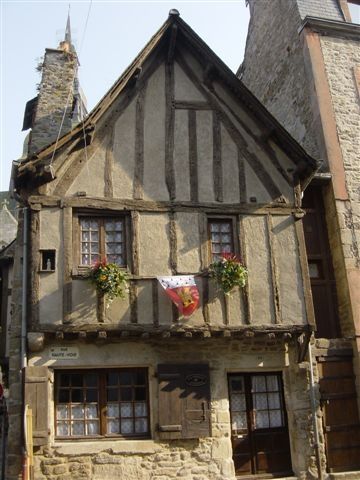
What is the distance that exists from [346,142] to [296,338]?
445cm

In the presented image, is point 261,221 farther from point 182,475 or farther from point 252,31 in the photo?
point 252,31

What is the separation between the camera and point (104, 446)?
8211 millimetres

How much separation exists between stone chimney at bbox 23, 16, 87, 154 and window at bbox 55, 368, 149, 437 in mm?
4402

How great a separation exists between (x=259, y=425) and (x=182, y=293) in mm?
2540

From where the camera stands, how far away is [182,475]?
8.31m

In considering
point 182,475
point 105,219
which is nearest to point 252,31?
point 105,219

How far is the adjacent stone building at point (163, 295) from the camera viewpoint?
27.5ft

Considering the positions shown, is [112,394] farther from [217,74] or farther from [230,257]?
[217,74]

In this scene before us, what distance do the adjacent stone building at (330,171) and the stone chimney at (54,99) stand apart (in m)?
5.00

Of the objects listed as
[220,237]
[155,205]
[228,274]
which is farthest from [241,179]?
[228,274]

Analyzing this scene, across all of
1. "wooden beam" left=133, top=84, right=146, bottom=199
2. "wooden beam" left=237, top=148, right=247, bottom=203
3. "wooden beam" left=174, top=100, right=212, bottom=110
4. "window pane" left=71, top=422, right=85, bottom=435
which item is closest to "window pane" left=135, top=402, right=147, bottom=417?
"window pane" left=71, top=422, right=85, bottom=435

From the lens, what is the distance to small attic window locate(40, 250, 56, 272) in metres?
8.66

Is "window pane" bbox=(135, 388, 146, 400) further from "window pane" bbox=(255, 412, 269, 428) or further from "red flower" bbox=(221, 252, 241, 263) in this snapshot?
"red flower" bbox=(221, 252, 241, 263)

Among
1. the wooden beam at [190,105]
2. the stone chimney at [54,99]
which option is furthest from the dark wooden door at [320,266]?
the stone chimney at [54,99]
